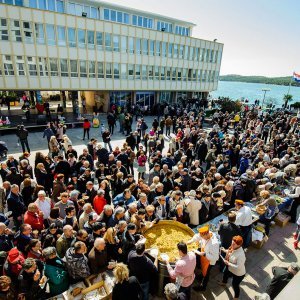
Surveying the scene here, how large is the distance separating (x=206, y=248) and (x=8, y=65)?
21.5 m

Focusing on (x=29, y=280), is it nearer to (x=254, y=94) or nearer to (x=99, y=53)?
(x=99, y=53)

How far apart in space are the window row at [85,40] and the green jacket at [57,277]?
2076 centimetres

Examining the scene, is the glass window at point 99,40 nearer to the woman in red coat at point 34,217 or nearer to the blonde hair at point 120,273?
the woman in red coat at point 34,217

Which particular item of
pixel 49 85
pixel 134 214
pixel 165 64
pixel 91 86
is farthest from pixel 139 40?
pixel 134 214

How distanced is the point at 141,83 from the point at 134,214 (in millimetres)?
23322

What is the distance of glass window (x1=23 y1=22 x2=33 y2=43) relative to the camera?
742 inches

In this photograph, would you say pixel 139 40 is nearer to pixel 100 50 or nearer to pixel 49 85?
pixel 100 50

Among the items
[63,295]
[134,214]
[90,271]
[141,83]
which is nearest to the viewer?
[63,295]

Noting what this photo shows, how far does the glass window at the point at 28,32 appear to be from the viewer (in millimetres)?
18850

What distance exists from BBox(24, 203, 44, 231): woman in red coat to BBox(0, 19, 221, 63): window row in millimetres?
18933

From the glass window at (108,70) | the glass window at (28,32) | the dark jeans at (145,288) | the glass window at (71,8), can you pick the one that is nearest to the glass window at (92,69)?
the glass window at (108,70)

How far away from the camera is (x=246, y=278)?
17.7 feet

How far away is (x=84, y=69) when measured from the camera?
22.5 metres

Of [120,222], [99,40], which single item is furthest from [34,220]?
[99,40]
